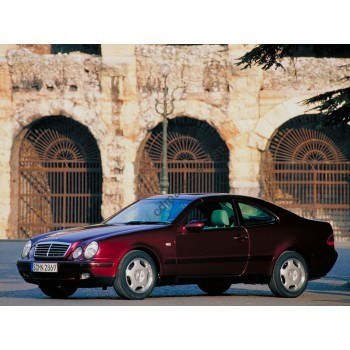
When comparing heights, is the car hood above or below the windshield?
below

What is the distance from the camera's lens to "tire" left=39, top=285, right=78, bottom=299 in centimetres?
1470

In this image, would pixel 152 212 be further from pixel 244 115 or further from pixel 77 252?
pixel 244 115

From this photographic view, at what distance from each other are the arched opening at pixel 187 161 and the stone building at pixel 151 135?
31 mm

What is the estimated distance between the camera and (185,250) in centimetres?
1422

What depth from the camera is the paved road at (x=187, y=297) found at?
13.9m

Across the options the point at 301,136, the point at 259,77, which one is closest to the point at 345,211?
the point at 301,136

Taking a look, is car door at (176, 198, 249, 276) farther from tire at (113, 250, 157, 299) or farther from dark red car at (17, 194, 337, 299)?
tire at (113, 250, 157, 299)

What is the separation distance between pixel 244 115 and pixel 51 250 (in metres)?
22.4

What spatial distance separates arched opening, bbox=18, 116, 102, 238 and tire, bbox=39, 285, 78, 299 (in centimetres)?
2241

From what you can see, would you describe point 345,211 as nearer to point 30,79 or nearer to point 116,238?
point 30,79

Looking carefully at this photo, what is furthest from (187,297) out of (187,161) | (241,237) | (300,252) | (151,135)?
(151,135)

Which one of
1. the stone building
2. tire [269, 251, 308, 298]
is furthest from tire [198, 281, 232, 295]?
the stone building

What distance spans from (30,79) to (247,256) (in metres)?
23.4

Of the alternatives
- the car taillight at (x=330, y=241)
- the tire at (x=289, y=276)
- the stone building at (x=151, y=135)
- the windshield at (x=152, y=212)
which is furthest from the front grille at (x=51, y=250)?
→ the stone building at (x=151, y=135)
